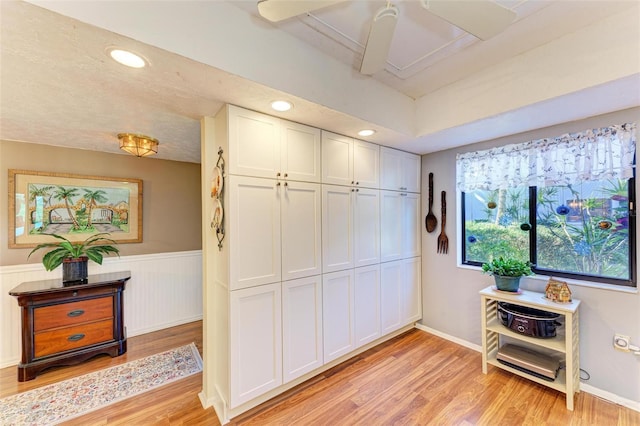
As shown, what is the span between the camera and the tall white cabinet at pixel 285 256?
5.57ft

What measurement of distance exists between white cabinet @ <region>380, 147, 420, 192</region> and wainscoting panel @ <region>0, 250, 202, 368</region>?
2.76 m

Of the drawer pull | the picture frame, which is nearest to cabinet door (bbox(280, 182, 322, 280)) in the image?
the drawer pull

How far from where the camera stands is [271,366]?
1.83 meters

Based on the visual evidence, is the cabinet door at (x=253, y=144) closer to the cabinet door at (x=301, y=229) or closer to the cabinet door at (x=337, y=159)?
the cabinet door at (x=301, y=229)

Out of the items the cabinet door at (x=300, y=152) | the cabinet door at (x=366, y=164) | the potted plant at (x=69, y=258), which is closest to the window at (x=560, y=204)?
the cabinet door at (x=366, y=164)

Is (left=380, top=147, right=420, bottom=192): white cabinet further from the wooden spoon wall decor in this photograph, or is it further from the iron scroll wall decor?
the iron scroll wall decor

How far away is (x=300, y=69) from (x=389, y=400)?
7.88 feet

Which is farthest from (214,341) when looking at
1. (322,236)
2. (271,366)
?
(322,236)

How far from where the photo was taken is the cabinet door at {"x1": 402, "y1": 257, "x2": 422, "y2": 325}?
2844 mm

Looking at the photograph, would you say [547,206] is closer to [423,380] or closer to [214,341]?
[423,380]

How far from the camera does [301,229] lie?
6.54 feet

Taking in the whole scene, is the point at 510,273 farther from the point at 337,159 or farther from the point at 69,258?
the point at 69,258

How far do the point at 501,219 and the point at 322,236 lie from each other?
1.84 meters

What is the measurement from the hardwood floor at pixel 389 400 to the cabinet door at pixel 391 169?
Answer: 172 cm
